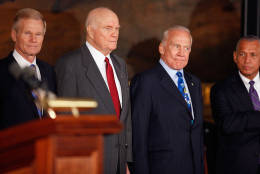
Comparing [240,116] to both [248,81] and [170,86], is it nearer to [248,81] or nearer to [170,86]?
[248,81]

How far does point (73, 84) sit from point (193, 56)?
324 centimetres

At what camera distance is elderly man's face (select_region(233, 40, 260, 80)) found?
402 centimetres

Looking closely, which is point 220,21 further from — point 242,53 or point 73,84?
point 73,84

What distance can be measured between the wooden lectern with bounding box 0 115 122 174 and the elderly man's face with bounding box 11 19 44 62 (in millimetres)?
1429

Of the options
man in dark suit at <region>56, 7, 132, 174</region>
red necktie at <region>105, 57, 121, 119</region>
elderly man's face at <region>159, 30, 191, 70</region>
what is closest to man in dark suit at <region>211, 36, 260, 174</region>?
elderly man's face at <region>159, 30, 191, 70</region>

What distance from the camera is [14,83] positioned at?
2.76 meters

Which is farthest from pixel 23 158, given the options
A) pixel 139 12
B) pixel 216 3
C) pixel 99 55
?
pixel 216 3

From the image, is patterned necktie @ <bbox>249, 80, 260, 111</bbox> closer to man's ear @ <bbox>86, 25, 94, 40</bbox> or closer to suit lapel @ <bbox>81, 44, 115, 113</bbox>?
suit lapel @ <bbox>81, 44, 115, 113</bbox>

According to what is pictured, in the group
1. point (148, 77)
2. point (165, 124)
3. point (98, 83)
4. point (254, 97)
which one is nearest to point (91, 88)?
point (98, 83)

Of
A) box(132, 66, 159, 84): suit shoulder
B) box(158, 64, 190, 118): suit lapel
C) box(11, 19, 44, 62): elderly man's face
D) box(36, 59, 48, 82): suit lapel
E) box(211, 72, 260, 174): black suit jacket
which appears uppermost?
box(11, 19, 44, 62): elderly man's face

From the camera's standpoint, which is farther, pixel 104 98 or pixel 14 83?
pixel 104 98

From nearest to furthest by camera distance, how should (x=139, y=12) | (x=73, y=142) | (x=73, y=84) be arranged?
(x=73, y=142), (x=73, y=84), (x=139, y=12)

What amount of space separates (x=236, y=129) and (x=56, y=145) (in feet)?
8.36

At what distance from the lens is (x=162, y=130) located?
3.36 m
